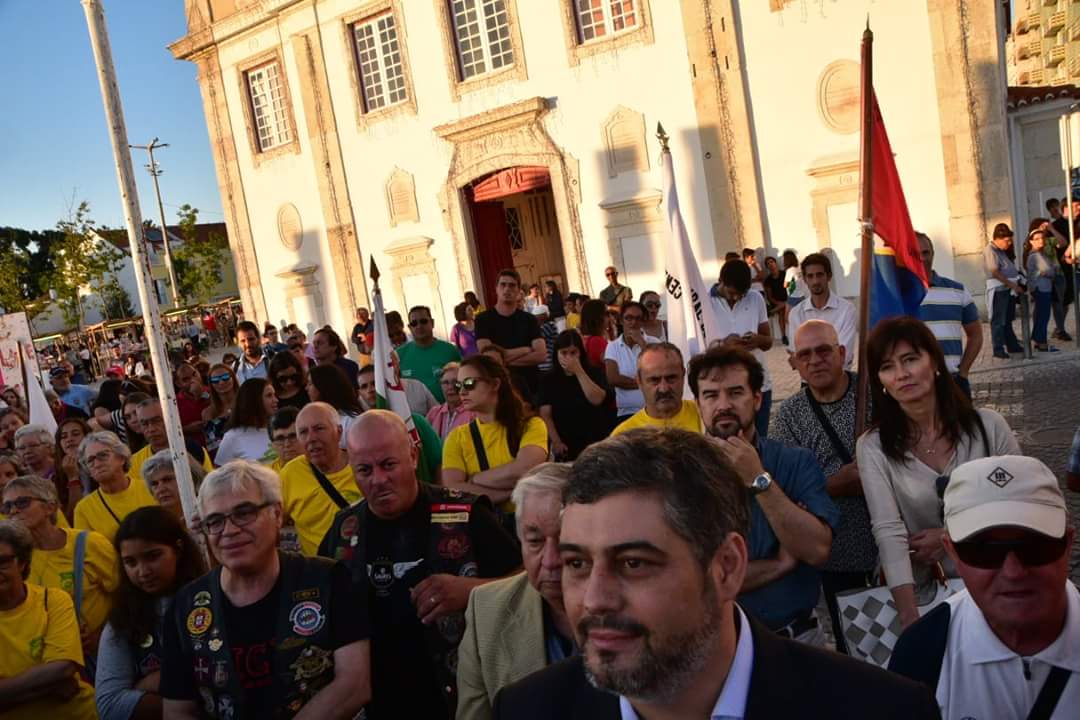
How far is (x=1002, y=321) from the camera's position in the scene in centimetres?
1106

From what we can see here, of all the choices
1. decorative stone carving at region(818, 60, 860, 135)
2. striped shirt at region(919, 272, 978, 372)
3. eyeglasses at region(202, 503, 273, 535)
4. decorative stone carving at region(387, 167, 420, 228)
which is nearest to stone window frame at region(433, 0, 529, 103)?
decorative stone carving at region(387, 167, 420, 228)

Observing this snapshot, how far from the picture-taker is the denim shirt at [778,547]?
294 centimetres

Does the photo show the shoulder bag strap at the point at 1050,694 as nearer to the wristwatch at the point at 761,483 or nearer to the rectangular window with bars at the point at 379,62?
the wristwatch at the point at 761,483

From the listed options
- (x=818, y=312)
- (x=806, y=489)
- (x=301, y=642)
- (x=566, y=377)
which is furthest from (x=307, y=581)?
(x=818, y=312)

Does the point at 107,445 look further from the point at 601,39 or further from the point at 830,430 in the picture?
the point at 601,39

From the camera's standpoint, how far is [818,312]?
259 inches

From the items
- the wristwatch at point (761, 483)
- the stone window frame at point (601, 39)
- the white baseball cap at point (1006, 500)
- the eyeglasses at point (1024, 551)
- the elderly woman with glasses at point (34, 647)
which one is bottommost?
the elderly woman with glasses at point (34, 647)

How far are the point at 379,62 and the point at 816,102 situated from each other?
1008 centimetres

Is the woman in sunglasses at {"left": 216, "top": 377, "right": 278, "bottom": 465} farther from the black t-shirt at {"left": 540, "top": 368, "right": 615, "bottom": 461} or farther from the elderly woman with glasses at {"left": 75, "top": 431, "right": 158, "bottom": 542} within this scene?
the black t-shirt at {"left": 540, "top": 368, "right": 615, "bottom": 461}

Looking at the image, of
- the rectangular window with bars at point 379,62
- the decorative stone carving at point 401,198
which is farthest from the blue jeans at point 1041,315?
the rectangular window with bars at point 379,62

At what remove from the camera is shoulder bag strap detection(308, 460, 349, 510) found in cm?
428

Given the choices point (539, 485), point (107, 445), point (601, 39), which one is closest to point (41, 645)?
point (107, 445)

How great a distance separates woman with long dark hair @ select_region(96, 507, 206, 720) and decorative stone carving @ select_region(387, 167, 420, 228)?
54.7 ft

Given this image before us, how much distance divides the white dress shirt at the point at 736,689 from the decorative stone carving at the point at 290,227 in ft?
69.8
